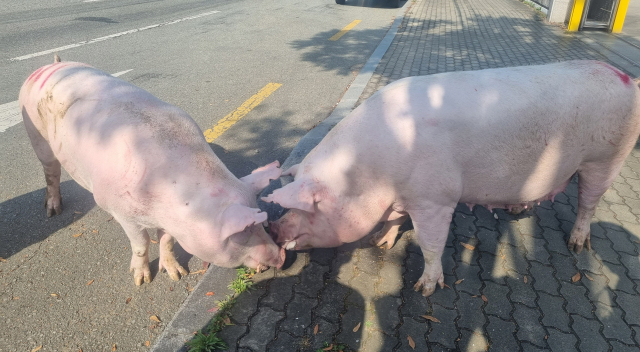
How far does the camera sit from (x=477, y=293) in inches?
125

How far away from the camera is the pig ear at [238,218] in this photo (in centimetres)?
249

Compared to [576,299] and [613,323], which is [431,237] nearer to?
[576,299]

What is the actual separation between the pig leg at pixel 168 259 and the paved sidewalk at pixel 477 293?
64cm

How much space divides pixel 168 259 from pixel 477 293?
94.0 inches

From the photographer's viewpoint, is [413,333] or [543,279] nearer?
[413,333]

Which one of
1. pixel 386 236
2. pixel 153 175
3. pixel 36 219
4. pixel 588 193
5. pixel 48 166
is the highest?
pixel 153 175

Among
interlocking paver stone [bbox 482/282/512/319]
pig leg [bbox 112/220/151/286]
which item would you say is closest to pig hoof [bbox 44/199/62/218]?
pig leg [bbox 112/220/151/286]

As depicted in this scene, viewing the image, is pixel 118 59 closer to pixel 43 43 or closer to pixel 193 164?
pixel 43 43

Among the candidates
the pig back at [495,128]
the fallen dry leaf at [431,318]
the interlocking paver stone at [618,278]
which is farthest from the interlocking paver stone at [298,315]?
the interlocking paver stone at [618,278]

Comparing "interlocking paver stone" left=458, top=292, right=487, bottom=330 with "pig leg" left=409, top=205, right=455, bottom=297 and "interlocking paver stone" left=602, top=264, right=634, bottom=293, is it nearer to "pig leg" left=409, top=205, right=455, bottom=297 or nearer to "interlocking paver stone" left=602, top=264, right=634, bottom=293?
"pig leg" left=409, top=205, right=455, bottom=297

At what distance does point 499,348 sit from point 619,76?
7.20ft

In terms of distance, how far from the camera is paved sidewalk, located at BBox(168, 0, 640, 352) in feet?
9.16

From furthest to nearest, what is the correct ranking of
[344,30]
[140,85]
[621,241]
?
[344,30], [140,85], [621,241]

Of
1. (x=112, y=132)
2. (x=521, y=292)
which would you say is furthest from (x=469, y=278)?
(x=112, y=132)
